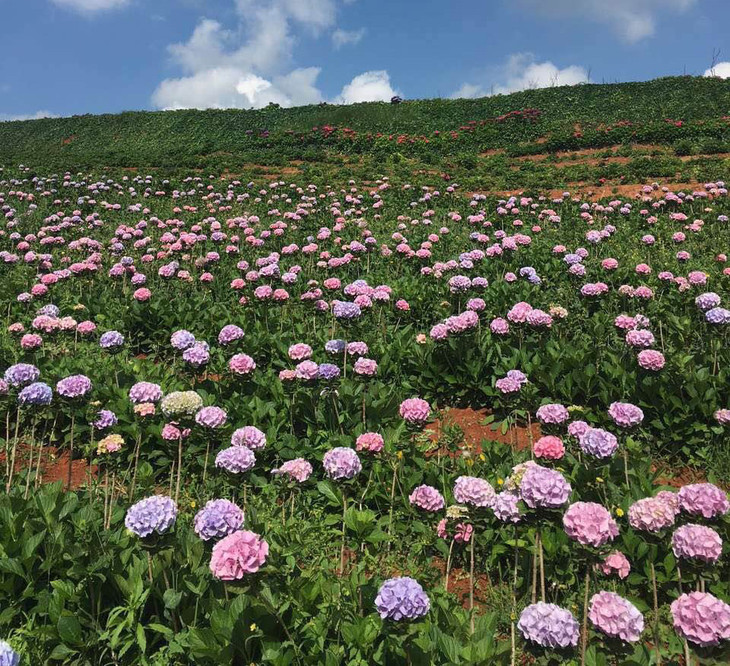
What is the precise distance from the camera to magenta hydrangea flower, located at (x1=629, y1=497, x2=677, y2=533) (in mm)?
2303

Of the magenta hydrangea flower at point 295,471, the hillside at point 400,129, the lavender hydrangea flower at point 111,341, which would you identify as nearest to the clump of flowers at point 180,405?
the magenta hydrangea flower at point 295,471

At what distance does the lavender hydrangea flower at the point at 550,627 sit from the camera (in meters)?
1.75

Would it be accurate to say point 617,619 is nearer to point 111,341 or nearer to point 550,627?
point 550,627

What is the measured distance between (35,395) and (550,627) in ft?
12.2

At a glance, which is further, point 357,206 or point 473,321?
point 357,206

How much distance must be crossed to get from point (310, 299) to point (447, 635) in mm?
4862

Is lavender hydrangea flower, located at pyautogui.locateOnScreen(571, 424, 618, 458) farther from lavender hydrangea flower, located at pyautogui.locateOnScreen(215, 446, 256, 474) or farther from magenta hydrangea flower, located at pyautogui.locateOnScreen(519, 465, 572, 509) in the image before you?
lavender hydrangea flower, located at pyautogui.locateOnScreen(215, 446, 256, 474)

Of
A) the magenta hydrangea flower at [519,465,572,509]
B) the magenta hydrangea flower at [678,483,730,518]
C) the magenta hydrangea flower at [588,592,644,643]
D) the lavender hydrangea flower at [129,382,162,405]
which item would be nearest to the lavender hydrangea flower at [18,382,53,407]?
the lavender hydrangea flower at [129,382,162,405]

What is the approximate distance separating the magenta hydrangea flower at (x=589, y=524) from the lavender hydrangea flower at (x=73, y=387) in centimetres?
349

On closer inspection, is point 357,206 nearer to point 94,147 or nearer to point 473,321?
point 473,321

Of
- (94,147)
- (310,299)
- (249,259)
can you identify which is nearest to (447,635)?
(310,299)

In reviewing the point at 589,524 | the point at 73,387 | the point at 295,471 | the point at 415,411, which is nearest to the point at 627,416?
the point at 415,411

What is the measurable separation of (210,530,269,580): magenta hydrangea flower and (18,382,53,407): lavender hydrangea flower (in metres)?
2.51

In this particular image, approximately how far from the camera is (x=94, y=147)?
132 feet
